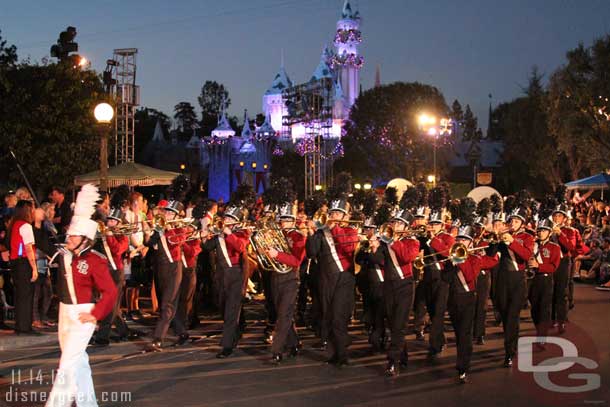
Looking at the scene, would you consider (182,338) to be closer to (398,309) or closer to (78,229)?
(398,309)

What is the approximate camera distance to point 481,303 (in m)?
11.5

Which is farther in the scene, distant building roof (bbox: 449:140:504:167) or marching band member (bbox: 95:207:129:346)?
distant building roof (bbox: 449:140:504:167)

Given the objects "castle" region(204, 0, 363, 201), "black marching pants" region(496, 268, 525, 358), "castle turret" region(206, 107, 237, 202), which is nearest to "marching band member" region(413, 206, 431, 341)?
"black marching pants" region(496, 268, 525, 358)

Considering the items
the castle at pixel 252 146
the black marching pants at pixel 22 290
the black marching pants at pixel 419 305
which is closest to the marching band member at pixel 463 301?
the black marching pants at pixel 419 305

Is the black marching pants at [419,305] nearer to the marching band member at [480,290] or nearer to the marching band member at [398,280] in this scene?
the marching band member at [480,290]

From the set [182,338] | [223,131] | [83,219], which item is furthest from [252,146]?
[83,219]

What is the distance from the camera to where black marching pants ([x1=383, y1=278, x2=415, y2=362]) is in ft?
30.2

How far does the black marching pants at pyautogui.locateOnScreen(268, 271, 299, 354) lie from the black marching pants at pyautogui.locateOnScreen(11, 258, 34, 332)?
13.3ft

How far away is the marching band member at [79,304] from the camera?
6.32m

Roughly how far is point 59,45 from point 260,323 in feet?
23.4

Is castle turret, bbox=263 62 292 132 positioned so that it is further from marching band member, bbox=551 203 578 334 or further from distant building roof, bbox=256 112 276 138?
marching band member, bbox=551 203 578 334

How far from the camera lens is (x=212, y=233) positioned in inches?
405

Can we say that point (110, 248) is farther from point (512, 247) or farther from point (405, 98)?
point (405, 98)

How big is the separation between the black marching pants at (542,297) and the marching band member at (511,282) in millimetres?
1191
